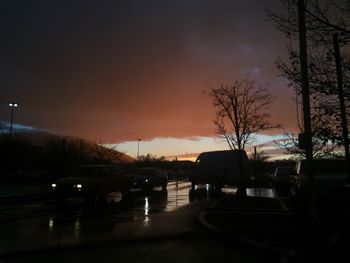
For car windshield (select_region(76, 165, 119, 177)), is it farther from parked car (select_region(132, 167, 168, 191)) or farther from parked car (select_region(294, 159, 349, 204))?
parked car (select_region(294, 159, 349, 204))

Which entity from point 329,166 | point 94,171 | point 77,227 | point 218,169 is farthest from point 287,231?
point 218,169

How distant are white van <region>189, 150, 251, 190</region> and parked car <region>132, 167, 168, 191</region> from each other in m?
3.84

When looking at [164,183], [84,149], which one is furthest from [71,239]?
[84,149]

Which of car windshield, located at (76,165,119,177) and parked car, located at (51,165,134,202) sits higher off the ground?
car windshield, located at (76,165,119,177)

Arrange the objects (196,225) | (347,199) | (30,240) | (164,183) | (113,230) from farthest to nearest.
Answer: (164,183), (347,199), (196,225), (113,230), (30,240)

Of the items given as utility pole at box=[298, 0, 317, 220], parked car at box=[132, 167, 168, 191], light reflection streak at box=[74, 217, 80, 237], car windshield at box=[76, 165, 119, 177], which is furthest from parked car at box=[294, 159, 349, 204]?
parked car at box=[132, 167, 168, 191]

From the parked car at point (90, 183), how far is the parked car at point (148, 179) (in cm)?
799

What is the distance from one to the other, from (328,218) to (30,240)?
324 inches

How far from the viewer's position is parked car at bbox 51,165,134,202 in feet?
70.6

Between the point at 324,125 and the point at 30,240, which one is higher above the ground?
the point at 324,125

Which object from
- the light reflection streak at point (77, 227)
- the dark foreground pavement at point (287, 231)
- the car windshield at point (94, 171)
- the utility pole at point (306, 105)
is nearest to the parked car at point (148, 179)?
the car windshield at point (94, 171)

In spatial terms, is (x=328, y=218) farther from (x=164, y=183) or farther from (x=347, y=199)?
(x=164, y=183)

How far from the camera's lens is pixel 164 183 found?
37.7 m

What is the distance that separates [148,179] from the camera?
34.5 m
